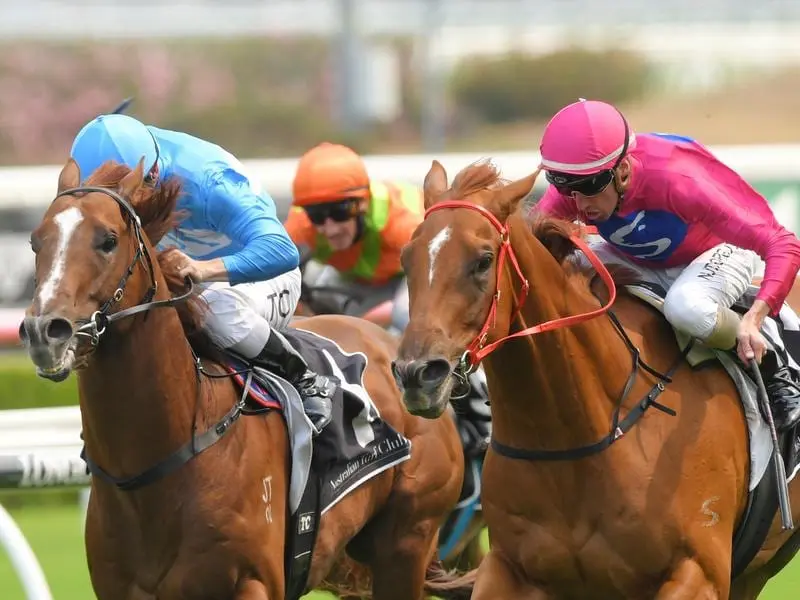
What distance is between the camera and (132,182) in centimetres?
427

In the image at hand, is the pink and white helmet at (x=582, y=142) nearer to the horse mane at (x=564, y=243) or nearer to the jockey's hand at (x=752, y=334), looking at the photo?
the horse mane at (x=564, y=243)

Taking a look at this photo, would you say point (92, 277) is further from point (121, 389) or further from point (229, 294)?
point (229, 294)

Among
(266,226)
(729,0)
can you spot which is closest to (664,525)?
(266,226)

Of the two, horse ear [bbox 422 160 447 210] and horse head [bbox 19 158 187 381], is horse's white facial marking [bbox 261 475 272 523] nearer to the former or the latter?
horse head [bbox 19 158 187 381]

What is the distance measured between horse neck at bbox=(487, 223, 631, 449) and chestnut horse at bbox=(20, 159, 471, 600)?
76 centimetres

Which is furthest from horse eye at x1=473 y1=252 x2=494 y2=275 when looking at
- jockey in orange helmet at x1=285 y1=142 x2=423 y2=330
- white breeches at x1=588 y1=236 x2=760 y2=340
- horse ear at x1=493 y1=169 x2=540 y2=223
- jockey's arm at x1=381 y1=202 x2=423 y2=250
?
jockey's arm at x1=381 y1=202 x2=423 y2=250

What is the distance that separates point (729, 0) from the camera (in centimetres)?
2559

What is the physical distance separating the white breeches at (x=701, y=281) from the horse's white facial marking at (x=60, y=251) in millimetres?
1527

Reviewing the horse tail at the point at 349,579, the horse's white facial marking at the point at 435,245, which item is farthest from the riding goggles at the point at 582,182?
the horse tail at the point at 349,579

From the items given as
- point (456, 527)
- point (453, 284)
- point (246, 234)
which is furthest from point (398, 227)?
point (453, 284)

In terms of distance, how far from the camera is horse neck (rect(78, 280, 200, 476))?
4156 mm

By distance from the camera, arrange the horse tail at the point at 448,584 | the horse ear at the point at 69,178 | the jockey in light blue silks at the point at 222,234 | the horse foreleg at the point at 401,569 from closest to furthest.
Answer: the horse ear at the point at 69,178 → the jockey in light blue silks at the point at 222,234 → the horse foreleg at the point at 401,569 → the horse tail at the point at 448,584

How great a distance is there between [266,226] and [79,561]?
3549mm

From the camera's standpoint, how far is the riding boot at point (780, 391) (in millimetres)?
4535
